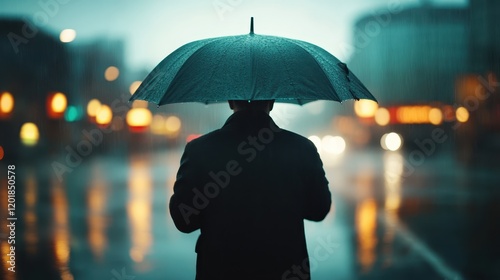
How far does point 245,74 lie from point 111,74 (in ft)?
135

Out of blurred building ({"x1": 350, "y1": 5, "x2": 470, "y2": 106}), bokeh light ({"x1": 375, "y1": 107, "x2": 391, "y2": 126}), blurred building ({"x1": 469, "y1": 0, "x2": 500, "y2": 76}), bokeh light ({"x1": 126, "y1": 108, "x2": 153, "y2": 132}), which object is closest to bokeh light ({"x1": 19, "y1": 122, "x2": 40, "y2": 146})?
bokeh light ({"x1": 126, "y1": 108, "x2": 153, "y2": 132})

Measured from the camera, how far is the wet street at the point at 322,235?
599 cm

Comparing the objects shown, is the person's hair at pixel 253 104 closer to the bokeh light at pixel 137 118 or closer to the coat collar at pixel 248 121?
the coat collar at pixel 248 121

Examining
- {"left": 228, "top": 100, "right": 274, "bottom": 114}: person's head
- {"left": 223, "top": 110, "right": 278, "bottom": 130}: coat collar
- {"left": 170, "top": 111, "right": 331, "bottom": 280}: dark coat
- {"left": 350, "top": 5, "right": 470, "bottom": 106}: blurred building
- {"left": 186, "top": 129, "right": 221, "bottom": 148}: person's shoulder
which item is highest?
{"left": 350, "top": 5, "right": 470, "bottom": 106}: blurred building

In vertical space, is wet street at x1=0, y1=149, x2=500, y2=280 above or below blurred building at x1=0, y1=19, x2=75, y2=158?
→ below

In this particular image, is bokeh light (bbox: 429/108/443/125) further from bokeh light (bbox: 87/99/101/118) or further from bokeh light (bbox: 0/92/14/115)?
bokeh light (bbox: 0/92/14/115)

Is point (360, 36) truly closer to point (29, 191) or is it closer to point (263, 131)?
point (29, 191)

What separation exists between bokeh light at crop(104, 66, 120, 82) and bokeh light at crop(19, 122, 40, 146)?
43.4 ft

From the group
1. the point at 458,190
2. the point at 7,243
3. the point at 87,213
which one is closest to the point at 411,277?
the point at 7,243

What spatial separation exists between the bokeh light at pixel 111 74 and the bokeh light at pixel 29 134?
13234 millimetres

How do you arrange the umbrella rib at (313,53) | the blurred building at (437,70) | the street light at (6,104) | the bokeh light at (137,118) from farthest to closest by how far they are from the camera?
the bokeh light at (137,118) → the blurred building at (437,70) → the street light at (6,104) → the umbrella rib at (313,53)

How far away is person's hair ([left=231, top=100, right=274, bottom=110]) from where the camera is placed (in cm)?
255

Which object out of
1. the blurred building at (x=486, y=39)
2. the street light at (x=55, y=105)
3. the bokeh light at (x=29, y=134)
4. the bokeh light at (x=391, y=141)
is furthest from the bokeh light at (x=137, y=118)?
the blurred building at (x=486, y=39)

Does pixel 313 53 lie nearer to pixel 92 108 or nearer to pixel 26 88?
pixel 26 88
